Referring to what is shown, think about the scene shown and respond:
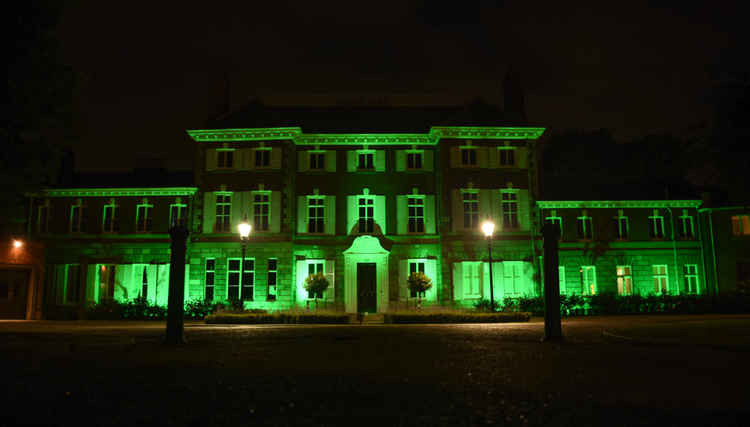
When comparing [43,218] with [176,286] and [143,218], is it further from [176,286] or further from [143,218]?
[176,286]

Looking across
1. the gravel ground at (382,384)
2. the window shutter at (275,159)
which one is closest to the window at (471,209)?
the window shutter at (275,159)

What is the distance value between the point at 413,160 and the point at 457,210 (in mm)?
3546

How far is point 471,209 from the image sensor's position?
29062mm

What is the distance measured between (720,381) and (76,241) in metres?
30.4

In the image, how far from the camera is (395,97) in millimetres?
33781

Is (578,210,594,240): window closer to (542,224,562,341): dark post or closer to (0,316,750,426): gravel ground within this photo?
(0,316,750,426): gravel ground

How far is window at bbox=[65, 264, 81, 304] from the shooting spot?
2936 centimetres

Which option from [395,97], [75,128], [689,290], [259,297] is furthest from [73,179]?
[689,290]

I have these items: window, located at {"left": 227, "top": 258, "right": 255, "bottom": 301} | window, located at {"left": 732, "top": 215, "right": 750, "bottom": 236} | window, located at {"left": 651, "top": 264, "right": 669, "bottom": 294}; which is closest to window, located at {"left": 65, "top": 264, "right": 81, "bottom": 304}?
window, located at {"left": 227, "top": 258, "right": 255, "bottom": 301}

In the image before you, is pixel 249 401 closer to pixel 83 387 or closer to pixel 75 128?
pixel 83 387

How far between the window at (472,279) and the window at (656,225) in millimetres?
10705

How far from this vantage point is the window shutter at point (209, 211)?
2875cm

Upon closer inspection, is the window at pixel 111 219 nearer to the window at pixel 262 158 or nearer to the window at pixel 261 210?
the window at pixel 261 210

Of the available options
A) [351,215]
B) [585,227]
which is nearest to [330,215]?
[351,215]
